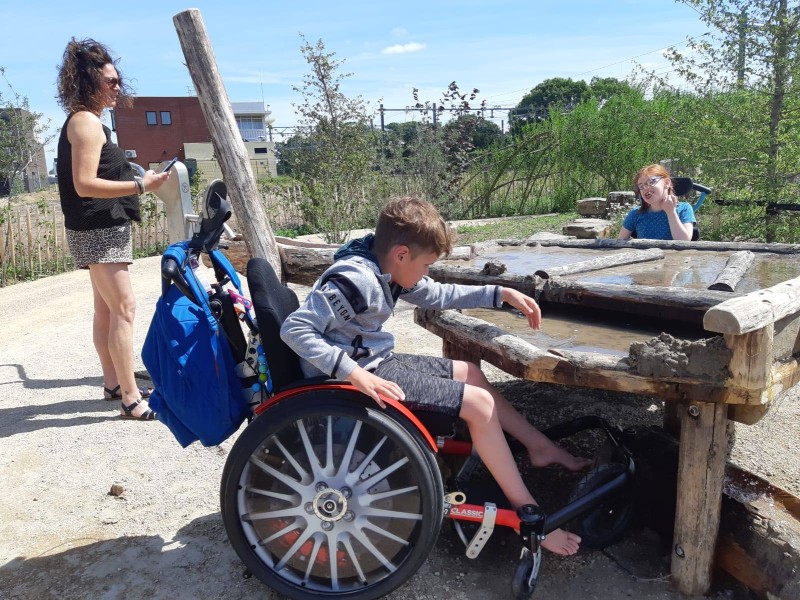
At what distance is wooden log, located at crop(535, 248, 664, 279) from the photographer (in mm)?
3193

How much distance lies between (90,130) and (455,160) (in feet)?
33.0

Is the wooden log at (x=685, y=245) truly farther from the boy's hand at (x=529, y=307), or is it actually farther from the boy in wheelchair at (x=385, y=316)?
the boy in wheelchair at (x=385, y=316)

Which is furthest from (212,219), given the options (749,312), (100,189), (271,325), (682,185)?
(682,185)

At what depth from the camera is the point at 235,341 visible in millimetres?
2168

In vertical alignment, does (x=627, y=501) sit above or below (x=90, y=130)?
below

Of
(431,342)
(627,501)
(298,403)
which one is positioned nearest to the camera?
(298,403)

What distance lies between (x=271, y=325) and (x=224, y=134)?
2768 mm

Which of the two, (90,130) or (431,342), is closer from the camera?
(90,130)

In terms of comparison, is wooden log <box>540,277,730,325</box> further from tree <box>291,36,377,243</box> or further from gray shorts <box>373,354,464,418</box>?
tree <box>291,36,377,243</box>

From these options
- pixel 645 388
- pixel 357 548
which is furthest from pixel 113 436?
pixel 645 388

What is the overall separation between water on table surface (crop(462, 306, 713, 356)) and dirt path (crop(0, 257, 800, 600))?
69 cm

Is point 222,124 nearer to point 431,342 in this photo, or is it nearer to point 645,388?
point 431,342

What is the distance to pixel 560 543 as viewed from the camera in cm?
217

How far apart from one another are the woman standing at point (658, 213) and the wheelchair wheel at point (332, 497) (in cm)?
283
